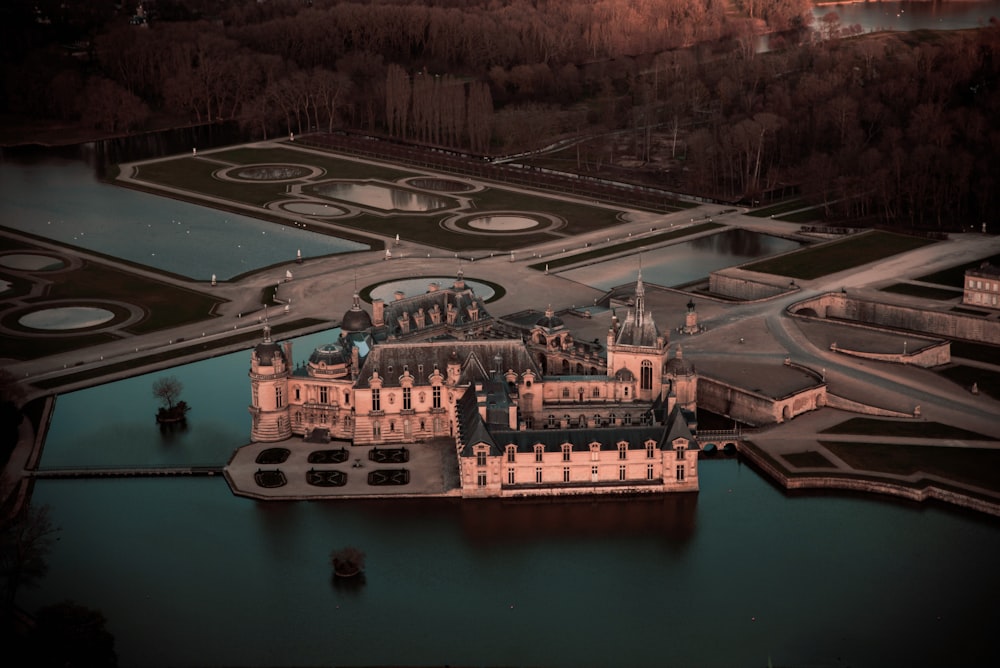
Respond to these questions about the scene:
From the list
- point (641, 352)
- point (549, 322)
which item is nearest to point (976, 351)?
point (641, 352)

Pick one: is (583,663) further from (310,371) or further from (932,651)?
(310,371)

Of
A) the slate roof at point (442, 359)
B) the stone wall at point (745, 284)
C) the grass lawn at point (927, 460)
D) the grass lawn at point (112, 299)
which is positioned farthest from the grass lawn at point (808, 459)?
the grass lawn at point (112, 299)

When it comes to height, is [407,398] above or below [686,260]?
above

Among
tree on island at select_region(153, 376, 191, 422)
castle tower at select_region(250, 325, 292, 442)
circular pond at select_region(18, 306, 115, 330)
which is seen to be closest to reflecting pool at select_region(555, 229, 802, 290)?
circular pond at select_region(18, 306, 115, 330)

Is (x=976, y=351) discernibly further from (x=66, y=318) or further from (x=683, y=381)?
(x=66, y=318)

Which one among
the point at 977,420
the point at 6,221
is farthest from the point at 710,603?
the point at 6,221

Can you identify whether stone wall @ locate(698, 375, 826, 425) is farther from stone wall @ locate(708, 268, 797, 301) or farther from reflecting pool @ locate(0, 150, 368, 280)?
reflecting pool @ locate(0, 150, 368, 280)

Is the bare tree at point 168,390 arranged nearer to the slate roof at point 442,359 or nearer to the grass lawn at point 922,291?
the slate roof at point 442,359
